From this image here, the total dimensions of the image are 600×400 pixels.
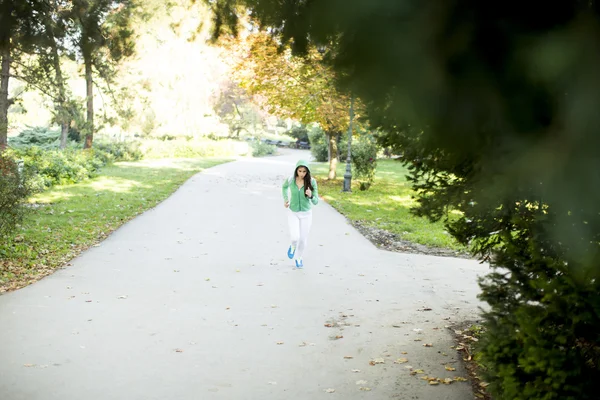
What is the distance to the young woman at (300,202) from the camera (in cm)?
1067

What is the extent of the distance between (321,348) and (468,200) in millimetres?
2166

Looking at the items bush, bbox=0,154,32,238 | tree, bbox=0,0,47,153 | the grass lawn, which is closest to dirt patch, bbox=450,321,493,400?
tree, bbox=0,0,47,153

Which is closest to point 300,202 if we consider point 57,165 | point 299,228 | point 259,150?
point 299,228

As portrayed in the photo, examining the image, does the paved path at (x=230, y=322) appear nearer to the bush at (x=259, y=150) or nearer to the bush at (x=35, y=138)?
the bush at (x=35, y=138)

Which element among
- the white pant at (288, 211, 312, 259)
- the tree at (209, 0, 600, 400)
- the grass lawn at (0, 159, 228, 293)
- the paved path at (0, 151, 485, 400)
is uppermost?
the tree at (209, 0, 600, 400)

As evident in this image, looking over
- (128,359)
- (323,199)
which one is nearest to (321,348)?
(128,359)

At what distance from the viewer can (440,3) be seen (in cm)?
229

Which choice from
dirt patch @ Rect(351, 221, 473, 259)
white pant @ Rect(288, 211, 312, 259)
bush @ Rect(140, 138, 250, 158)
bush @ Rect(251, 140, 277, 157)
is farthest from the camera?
bush @ Rect(251, 140, 277, 157)

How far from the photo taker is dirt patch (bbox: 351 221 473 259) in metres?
12.4

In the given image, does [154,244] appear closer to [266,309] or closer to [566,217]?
[266,309]

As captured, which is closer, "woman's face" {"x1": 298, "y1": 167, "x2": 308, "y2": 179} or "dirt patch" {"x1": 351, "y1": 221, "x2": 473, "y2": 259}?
"woman's face" {"x1": 298, "y1": 167, "x2": 308, "y2": 179}

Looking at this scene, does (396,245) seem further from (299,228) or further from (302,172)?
(302,172)

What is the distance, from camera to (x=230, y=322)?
289 inches

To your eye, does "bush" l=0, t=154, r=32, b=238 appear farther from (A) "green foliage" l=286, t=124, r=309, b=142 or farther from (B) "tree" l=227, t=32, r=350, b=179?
(A) "green foliage" l=286, t=124, r=309, b=142
